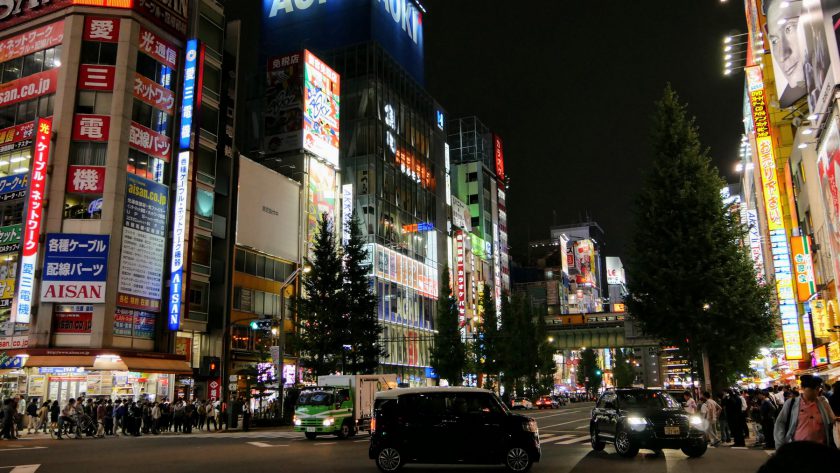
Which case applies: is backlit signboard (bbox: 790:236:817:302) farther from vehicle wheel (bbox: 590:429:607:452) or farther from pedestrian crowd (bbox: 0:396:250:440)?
pedestrian crowd (bbox: 0:396:250:440)

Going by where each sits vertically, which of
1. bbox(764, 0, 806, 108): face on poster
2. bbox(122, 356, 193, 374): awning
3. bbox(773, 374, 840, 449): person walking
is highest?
bbox(764, 0, 806, 108): face on poster

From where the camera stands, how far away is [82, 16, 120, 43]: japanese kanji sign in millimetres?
37531

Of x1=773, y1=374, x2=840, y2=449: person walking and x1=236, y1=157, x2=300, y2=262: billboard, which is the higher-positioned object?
x1=236, y1=157, x2=300, y2=262: billboard

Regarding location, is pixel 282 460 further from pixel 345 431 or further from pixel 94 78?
pixel 94 78

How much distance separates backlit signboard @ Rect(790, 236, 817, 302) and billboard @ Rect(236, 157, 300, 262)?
110 feet

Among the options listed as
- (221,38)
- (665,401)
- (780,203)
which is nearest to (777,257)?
(780,203)

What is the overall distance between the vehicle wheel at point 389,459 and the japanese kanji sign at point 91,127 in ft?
99.1

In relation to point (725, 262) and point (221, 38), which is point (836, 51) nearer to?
point (725, 262)

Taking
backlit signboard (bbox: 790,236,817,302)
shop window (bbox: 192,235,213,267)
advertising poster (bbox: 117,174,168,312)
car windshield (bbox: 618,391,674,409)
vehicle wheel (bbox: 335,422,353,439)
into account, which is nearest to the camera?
car windshield (bbox: 618,391,674,409)

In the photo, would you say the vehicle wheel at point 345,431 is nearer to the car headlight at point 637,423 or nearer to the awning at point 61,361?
the car headlight at point 637,423

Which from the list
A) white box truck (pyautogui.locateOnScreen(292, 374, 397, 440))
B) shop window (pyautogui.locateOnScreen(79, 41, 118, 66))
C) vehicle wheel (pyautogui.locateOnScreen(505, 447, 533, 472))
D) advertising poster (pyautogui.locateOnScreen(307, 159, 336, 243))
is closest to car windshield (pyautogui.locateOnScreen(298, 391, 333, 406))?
white box truck (pyautogui.locateOnScreen(292, 374, 397, 440))

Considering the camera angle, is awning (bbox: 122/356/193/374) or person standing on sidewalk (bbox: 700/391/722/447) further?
awning (bbox: 122/356/193/374)

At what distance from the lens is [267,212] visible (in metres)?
48.2

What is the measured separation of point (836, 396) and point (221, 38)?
43519 millimetres
